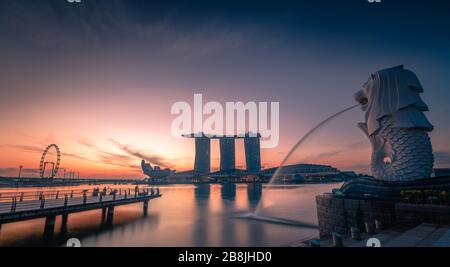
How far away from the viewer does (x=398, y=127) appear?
59.6 feet

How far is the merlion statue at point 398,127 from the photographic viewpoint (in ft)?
56.6

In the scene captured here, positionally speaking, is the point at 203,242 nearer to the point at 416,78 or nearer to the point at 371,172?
the point at 371,172

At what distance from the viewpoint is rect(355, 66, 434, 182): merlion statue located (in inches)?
679

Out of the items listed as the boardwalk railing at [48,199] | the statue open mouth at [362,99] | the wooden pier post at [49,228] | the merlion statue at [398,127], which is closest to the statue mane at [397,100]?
the merlion statue at [398,127]

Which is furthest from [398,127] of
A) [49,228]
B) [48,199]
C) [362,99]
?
[48,199]

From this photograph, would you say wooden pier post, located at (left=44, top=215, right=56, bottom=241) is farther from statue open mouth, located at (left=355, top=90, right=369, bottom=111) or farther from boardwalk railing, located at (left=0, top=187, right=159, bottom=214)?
statue open mouth, located at (left=355, top=90, right=369, bottom=111)

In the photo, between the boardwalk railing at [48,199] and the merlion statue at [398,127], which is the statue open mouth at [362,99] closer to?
the merlion statue at [398,127]

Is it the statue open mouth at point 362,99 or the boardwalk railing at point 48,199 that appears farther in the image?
the statue open mouth at point 362,99

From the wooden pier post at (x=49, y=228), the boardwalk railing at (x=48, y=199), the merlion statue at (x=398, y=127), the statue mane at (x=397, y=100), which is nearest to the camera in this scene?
the boardwalk railing at (x=48, y=199)

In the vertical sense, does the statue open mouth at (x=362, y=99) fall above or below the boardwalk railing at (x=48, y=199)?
above

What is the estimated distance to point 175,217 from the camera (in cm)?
3070

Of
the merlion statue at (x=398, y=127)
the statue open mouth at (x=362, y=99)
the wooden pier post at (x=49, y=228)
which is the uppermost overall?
the statue open mouth at (x=362, y=99)
